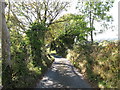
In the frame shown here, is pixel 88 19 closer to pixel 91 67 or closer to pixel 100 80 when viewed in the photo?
pixel 91 67

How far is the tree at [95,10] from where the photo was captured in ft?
48.1

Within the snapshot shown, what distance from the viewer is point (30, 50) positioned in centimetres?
955

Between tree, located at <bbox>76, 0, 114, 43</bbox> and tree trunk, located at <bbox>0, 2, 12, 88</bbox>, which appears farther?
tree, located at <bbox>76, 0, 114, 43</bbox>

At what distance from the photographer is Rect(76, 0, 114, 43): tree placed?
48.1 ft

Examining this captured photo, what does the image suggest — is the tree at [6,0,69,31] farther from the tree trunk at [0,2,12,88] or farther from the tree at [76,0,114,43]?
the tree trunk at [0,2,12,88]

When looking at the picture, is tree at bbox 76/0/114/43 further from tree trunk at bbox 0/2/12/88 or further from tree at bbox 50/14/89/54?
tree trunk at bbox 0/2/12/88

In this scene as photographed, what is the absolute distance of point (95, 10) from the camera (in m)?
14.9

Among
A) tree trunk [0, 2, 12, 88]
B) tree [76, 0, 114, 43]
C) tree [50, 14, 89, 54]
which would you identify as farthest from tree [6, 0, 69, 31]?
tree trunk [0, 2, 12, 88]

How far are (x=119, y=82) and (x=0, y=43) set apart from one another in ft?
19.7

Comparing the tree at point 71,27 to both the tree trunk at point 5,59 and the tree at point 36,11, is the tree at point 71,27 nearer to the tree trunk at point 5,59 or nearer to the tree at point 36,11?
the tree at point 36,11

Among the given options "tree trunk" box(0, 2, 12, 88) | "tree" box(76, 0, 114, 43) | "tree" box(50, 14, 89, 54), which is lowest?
"tree trunk" box(0, 2, 12, 88)

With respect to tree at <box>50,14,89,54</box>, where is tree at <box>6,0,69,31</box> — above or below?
above

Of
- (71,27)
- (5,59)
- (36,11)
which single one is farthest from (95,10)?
(5,59)

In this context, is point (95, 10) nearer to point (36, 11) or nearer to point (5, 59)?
point (36, 11)
